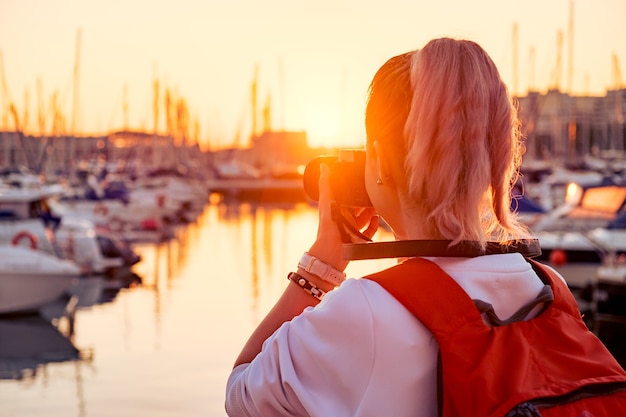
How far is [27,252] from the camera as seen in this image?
671 inches

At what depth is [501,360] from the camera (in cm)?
151

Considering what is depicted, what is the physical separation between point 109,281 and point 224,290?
2.63 meters

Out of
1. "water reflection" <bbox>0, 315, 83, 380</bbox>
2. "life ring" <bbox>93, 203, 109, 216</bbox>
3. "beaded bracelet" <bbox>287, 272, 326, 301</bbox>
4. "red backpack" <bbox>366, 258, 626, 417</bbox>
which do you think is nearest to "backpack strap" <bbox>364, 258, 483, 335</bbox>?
"red backpack" <bbox>366, 258, 626, 417</bbox>

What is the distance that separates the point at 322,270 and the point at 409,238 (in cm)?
20

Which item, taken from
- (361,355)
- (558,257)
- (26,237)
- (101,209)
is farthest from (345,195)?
(101,209)

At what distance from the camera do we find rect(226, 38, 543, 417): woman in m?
1.54

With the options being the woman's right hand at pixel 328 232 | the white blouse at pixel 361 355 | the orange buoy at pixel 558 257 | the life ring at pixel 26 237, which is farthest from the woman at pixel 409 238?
the life ring at pixel 26 237

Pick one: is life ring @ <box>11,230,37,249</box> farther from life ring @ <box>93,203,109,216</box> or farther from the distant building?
the distant building

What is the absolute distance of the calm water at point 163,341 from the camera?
11523 mm

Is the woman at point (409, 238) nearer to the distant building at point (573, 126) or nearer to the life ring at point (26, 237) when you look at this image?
the life ring at point (26, 237)

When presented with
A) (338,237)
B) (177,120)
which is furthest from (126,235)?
(177,120)

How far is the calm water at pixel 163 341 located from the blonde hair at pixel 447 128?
9.76 m

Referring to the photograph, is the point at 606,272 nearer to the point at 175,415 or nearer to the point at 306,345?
the point at 175,415

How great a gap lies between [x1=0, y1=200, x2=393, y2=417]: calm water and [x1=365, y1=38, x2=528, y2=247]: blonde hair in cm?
976
